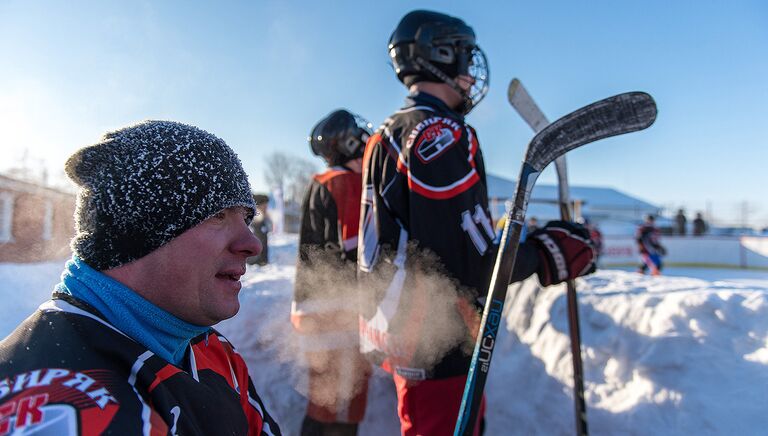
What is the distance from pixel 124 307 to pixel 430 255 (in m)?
1.03

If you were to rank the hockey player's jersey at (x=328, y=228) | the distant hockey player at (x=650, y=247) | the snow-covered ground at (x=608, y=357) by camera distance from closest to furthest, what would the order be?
the snow-covered ground at (x=608, y=357)
the hockey player's jersey at (x=328, y=228)
the distant hockey player at (x=650, y=247)

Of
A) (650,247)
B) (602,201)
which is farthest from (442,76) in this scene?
(602,201)

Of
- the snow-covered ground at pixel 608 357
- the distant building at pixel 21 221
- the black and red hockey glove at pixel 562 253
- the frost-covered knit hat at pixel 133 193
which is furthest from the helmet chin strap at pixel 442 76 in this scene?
the distant building at pixel 21 221

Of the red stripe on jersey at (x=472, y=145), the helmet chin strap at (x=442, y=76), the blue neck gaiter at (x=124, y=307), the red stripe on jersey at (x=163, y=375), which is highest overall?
the helmet chin strap at (x=442, y=76)

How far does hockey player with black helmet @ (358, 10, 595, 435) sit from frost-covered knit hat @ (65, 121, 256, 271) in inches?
34.9

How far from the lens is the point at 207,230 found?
1026 mm

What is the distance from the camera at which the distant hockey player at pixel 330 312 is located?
2727 millimetres

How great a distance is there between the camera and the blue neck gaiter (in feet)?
2.90

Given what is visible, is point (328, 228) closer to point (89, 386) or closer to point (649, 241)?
point (89, 386)

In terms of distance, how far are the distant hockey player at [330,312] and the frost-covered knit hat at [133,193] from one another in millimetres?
1664

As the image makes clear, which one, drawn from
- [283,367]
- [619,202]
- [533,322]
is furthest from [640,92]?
[619,202]

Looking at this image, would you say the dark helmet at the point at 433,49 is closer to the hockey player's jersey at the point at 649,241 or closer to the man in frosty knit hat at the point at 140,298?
the man in frosty knit hat at the point at 140,298

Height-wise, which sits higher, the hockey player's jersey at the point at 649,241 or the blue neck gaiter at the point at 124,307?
the blue neck gaiter at the point at 124,307

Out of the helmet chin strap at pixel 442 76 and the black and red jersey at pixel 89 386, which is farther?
the helmet chin strap at pixel 442 76
